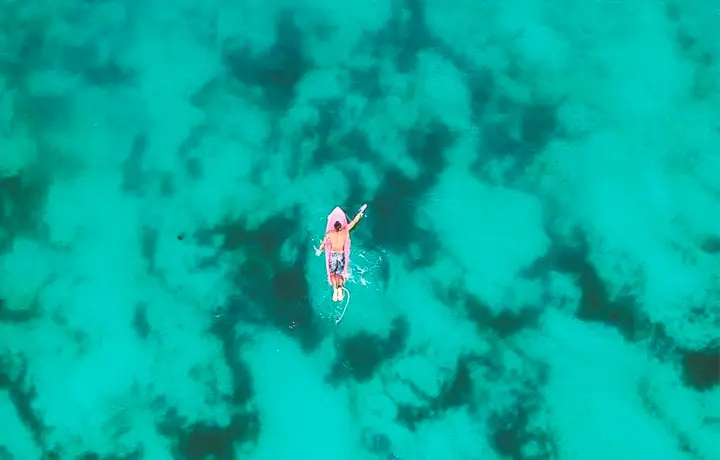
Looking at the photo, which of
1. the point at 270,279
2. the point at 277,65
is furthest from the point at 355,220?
the point at 277,65

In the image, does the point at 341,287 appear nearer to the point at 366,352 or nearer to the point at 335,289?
the point at 335,289

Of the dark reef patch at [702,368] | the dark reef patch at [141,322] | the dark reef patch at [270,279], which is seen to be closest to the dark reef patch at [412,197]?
the dark reef patch at [270,279]

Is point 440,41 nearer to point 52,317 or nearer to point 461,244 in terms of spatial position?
point 461,244

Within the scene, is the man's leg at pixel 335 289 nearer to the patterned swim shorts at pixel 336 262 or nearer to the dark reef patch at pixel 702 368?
the patterned swim shorts at pixel 336 262

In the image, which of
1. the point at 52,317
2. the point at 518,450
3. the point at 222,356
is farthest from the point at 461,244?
the point at 52,317

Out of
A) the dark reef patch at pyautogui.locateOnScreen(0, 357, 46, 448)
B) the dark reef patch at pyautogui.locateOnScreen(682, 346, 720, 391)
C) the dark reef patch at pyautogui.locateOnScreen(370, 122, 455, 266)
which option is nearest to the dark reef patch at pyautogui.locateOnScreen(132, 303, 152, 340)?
the dark reef patch at pyautogui.locateOnScreen(0, 357, 46, 448)

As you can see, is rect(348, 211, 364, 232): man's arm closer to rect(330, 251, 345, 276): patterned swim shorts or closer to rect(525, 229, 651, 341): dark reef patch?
rect(330, 251, 345, 276): patterned swim shorts
